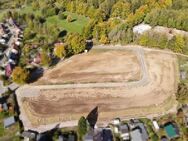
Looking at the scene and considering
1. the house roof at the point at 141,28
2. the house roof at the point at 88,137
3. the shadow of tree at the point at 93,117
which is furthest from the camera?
the house roof at the point at 141,28

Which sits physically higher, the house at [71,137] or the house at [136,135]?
the house at [71,137]

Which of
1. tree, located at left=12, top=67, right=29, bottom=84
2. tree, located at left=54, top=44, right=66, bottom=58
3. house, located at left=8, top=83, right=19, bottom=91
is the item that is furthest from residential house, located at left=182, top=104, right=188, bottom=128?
house, located at left=8, top=83, right=19, bottom=91

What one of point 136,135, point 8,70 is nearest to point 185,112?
point 136,135

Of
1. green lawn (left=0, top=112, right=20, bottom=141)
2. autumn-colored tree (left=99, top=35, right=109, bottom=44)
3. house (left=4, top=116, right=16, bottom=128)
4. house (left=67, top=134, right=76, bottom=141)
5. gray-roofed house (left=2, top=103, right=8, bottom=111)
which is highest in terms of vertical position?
autumn-colored tree (left=99, top=35, right=109, bottom=44)

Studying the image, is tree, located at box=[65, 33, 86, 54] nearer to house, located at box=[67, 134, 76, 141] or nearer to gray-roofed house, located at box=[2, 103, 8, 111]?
gray-roofed house, located at box=[2, 103, 8, 111]

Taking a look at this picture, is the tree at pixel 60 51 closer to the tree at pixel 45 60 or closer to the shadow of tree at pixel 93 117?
the tree at pixel 45 60

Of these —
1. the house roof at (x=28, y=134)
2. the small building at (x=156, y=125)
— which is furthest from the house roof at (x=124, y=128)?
the house roof at (x=28, y=134)

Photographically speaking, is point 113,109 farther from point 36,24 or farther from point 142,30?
point 36,24
